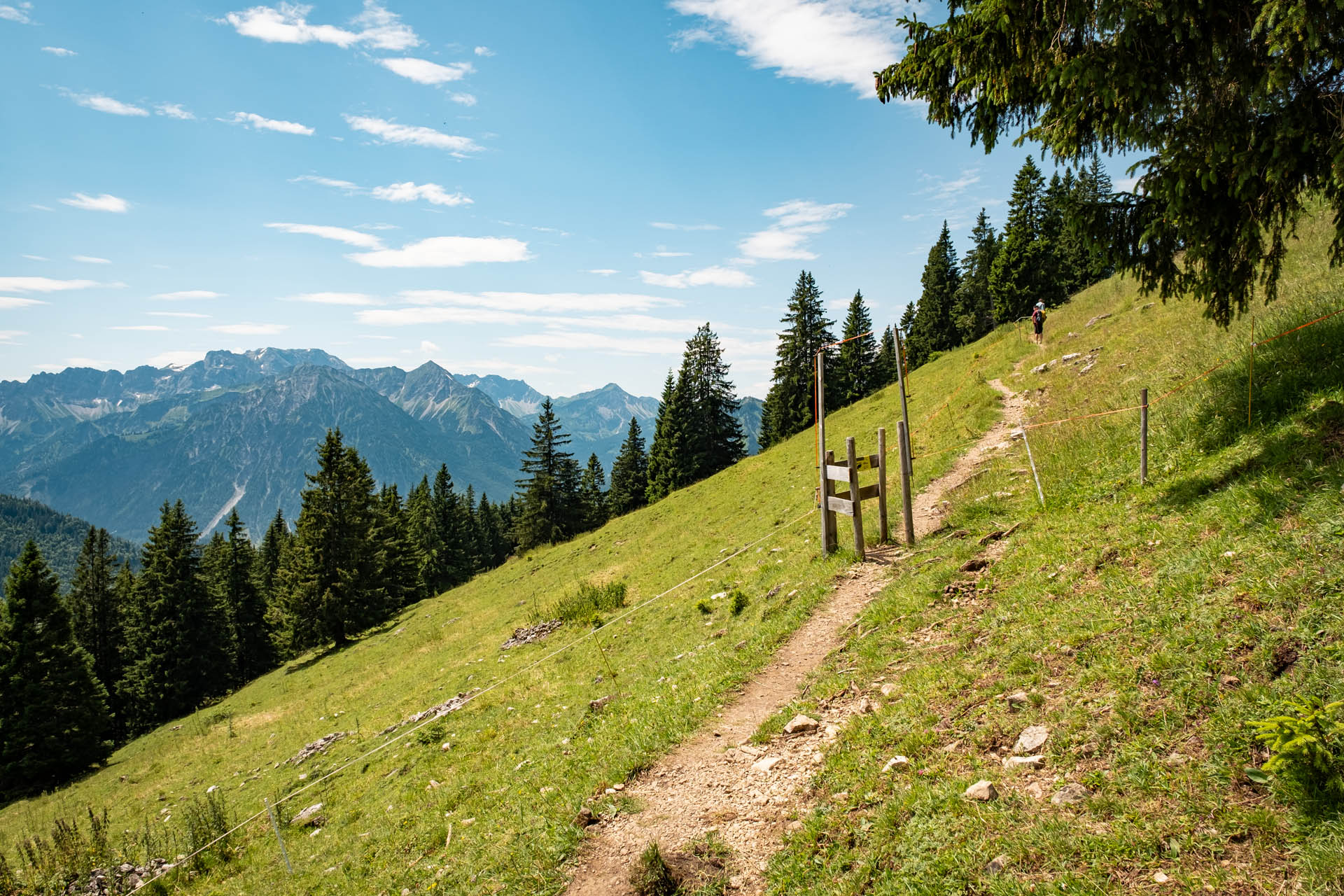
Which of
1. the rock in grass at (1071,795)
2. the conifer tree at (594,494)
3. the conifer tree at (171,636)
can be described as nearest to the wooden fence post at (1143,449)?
the rock in grass at (1071,795)

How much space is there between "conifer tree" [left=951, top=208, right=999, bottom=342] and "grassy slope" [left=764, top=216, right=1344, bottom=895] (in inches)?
2332

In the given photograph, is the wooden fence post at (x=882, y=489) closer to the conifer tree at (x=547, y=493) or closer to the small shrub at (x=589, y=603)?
the small shrub at (x=589, y=603)

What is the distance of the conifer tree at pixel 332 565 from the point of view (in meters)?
42.7

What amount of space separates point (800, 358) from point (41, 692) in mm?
63040

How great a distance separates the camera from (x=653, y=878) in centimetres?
584

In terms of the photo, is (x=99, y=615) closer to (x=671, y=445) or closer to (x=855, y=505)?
(x=671, y=445)

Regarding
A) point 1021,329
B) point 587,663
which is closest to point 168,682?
point 587,663

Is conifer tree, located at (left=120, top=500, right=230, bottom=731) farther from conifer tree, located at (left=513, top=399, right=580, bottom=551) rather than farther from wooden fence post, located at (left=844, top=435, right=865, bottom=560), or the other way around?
wooden fence post, located at (left=844, top=435, right=865, bottom=560)

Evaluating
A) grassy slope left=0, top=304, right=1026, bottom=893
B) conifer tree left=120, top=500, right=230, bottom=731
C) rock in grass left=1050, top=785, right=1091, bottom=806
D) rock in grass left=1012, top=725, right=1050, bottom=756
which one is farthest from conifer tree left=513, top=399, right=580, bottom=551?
rock in grass left=1050, top=785, right=1091, bottom=806

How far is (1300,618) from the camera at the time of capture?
211 inches

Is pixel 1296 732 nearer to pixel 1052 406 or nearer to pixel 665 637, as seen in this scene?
pixel 665 637

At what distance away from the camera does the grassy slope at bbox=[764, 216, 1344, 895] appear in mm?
4324

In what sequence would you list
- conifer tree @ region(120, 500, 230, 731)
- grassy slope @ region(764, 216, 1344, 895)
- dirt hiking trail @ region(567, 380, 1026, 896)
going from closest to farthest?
grassy slope @ region(764, 216, 1344, 895) → dirt hiking trail @ region(567, 380, 1026, 896) → conifer tree @ region(120, 500, 230, 731)

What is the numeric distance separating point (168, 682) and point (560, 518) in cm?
3579
